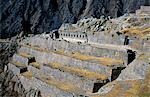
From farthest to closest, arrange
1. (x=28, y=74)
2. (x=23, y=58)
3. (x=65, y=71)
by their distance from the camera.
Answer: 1. (x=23, y=58)
2. (x=28, y=74)
3. (x=65, y=71)

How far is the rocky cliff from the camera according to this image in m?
98.7

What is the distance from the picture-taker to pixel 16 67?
60344 mm

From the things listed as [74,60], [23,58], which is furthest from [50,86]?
[23,58]

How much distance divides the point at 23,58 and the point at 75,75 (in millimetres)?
17853

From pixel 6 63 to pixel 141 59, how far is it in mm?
32484

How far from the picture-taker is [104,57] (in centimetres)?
4822

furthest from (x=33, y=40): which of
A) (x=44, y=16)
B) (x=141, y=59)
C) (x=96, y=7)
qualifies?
→ (x=96, y=7)

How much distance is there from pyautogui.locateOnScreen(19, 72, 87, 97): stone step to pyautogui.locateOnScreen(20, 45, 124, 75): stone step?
304 centimetres

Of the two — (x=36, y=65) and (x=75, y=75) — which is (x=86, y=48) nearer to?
(x=75, y=75)

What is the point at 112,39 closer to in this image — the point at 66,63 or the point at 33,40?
the point at 66,63

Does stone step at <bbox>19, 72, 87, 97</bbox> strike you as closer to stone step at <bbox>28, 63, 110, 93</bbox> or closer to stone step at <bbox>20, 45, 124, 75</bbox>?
stone step at <bbox>28, 63, 110, 93</bbox>

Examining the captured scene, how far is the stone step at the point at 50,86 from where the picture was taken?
43156mm

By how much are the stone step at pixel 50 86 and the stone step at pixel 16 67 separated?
7.03 ft

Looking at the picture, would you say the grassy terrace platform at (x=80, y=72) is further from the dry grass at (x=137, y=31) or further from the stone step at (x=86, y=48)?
the dry grass at (x=137, y=31)
